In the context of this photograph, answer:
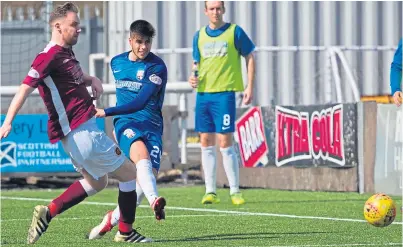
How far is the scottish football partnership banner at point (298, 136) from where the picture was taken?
1377 centimetres

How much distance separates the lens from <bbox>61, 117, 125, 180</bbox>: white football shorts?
8047 millimetres

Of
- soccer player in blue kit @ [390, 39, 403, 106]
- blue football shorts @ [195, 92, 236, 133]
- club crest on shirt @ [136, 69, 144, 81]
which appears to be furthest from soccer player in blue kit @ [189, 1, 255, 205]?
club crest on shirt @ [136, 69, 144, 81]

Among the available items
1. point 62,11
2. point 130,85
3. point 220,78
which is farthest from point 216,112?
point 62,11

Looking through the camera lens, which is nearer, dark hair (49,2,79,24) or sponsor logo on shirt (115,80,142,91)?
dark hair (49,2,79,24)

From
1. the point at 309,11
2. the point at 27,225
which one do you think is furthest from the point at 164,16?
the point at 27,225

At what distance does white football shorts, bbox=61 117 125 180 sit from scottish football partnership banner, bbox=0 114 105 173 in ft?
24.8

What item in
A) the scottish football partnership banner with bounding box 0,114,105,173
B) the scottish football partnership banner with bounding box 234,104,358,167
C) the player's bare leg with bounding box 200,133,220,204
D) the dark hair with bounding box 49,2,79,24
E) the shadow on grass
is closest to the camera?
the dark hair with bounding box 49,2,79,24

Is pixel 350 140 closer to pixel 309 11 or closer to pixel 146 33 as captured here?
pixel 146 33

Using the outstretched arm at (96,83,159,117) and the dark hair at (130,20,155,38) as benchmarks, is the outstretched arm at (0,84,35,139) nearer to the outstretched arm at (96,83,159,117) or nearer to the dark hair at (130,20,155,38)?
the outstretched arm at (96,83,159,117)

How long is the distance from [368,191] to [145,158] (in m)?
5.15

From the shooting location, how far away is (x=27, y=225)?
9766 millimetres

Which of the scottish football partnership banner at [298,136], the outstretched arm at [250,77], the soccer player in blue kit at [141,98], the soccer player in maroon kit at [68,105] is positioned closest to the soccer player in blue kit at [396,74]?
the outstretched arm at [250,77]

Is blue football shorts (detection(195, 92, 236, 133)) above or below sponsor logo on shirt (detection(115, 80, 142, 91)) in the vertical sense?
below

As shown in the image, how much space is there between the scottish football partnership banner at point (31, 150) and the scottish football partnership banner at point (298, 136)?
73.5 inches
